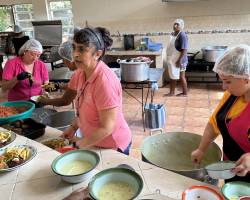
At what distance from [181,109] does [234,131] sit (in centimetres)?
301

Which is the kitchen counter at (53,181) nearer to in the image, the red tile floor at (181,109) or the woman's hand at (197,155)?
the woman's hand at (197,155)

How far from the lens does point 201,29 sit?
544 centimetres

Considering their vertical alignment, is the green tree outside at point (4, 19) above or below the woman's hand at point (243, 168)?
above

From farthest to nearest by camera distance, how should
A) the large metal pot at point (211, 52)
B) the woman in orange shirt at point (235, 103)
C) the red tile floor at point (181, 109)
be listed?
1. the large metal pot at point (211, 52)
2. the red tile floor at point (181, 109)
3. the woman in orange shirt at point (235, 103)

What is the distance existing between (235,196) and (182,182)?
0.69ft

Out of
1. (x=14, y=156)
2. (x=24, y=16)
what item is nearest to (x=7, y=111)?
(x=14, y=156)

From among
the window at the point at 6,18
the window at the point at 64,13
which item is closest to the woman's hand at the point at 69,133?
the window at the point at 64,13

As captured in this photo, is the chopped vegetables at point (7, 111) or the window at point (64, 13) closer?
the chopped vegetables at point (7, 111)

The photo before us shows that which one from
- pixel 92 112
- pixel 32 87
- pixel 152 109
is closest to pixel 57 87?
pixel 32 87

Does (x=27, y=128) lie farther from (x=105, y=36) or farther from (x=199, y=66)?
(x=199, y=66)

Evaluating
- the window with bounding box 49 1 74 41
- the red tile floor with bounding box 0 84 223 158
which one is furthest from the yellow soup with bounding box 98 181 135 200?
the window with bounding box 49 1 74 41

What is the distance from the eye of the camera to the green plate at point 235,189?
38.8 inches

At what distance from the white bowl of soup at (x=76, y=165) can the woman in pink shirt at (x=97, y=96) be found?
0.49 ft

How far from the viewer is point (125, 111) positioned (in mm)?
4363
